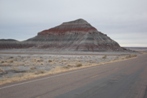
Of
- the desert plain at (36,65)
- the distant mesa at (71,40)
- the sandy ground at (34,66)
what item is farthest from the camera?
the distant mesa at (71,40)

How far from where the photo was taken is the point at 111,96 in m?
9.68

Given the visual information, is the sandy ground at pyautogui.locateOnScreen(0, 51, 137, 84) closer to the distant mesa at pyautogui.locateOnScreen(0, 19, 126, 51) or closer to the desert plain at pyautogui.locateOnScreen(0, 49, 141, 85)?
the desert plain at pyautogui.locateOnScreen(0, 49, 141, 85)

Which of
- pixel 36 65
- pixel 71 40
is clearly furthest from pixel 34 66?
pixel 71 40

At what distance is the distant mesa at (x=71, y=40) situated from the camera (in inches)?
5049

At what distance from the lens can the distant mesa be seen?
128250mm

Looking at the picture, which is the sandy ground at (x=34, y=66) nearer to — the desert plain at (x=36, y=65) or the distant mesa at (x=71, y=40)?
the desert plain at (x=36, y=65)

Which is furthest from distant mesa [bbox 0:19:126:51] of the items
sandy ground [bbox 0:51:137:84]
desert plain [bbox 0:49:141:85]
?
sandy ground [bbox 0:51:137:84]

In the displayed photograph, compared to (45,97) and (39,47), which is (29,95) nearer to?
(45,97)

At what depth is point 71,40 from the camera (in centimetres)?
13488

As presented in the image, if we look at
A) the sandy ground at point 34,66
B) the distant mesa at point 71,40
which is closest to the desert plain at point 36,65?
the sandy ground at point 34,66

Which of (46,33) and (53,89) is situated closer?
(53,89)

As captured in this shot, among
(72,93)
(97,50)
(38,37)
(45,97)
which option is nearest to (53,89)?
(72,93)

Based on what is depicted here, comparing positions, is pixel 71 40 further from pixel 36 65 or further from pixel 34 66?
pixel 34 66

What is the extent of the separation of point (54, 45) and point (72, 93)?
125 m
